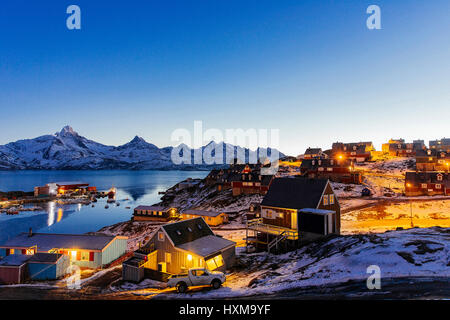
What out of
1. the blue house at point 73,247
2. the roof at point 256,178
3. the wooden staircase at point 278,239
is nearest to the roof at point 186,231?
the wooden staircase at point 278,239

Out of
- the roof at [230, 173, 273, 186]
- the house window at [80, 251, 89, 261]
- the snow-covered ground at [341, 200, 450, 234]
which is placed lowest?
the house window at [80, 251, 89, 261]

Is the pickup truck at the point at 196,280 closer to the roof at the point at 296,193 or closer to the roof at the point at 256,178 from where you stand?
the roof at the point at 296,193

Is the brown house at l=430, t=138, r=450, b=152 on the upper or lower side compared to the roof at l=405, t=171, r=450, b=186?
upper

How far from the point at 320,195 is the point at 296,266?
39.8 ft

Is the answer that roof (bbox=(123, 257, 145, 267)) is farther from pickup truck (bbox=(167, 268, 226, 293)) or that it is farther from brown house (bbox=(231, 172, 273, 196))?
brown house (bbox=(231, 172, 273, 196))

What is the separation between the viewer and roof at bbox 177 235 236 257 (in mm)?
25922

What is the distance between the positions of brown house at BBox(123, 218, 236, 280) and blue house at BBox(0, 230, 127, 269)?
10324mm

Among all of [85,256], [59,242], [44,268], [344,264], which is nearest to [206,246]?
[344,264]

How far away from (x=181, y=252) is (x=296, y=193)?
1577 cm

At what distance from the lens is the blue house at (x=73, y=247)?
33906 millimetres

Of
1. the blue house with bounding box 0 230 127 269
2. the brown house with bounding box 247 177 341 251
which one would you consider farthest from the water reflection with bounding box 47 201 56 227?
the brown house with bounding box 247 177 341 251

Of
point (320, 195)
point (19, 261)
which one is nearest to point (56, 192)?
point (19, 261)

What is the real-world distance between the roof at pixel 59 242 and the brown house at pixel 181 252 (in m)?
11.1

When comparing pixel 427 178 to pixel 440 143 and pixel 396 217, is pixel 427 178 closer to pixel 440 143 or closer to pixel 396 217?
pixel 396 217
